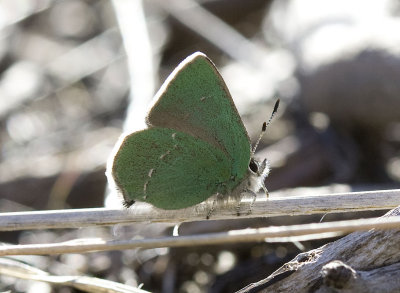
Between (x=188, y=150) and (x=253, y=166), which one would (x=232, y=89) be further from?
(x=188, y=150)

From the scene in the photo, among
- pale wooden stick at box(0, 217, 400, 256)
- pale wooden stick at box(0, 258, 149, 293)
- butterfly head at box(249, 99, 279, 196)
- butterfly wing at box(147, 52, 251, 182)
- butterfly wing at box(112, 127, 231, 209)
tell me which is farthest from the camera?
butterfly head at box(249, 99, 279, 196)

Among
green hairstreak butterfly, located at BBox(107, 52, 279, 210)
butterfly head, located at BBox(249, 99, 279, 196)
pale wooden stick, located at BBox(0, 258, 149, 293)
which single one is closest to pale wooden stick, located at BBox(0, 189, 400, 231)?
green hairstreak butterfly, located at BBox(107, 52, 279, 210)

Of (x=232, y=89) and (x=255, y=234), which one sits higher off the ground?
(x=255, y=234)

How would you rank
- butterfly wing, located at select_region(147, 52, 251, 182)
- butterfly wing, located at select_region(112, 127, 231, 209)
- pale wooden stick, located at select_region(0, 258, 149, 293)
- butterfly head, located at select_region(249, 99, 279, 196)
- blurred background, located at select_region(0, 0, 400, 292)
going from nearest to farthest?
pale wooden stick, located at select_region(0, 258, 149, 293) → butterfly wing, located at select_region(147, 52, 251, 182) → butterfly wing, located at select_region(112, 127, 231, 209) → butterfly head, located at select_region(249, 99, 279, 196) → blurred background, located at select_region(0, 0, 400, 292)

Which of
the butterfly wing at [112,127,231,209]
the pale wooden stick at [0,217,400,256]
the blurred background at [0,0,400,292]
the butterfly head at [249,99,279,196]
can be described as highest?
the pale wooden stick at [0,217,400,256]

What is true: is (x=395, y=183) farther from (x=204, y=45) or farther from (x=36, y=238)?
(x=204, y=45)

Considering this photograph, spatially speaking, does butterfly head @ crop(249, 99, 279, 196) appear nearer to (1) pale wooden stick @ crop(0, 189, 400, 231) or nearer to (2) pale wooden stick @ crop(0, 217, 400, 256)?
(1) pale wooden stick @ crop(0, 189, 400, 231)

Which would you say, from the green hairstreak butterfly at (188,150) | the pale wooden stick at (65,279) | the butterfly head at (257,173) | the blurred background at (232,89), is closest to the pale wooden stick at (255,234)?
the pale wooden stick at (65,279)

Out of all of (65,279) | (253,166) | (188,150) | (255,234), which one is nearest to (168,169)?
(188,150)
